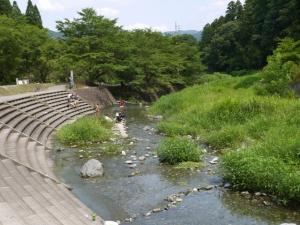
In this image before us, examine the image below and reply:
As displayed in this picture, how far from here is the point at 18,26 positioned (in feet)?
141

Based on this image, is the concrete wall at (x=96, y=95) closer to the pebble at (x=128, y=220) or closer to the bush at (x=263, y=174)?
the bush at (x=263, y=174)

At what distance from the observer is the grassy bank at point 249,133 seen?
11.8 meters

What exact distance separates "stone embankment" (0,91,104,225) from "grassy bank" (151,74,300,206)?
4864 millimetres

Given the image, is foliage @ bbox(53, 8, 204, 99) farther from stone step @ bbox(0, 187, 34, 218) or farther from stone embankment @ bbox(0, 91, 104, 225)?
stone step @ bbox(0, 187, 34, 218)

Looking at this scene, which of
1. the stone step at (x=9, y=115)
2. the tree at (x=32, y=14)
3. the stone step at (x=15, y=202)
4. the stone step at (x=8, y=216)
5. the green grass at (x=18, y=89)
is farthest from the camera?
the tree at (x=32, y=14)

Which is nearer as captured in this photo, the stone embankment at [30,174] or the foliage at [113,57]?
the stone embankment at [30,174]

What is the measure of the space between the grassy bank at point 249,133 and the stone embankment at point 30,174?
4.86m

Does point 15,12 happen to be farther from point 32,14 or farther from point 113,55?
point 113,55

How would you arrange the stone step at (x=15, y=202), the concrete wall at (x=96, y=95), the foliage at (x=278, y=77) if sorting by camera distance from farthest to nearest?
the concrete wall at (x=96, y=95)
the foliage at (x=278, y=77)
the stone step at (x=15, y=202)

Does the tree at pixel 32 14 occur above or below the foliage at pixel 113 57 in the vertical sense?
above

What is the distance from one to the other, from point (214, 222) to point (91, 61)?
3312cm

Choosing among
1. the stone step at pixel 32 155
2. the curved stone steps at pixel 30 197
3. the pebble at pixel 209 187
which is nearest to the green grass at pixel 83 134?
the stone step at pixel 32 155

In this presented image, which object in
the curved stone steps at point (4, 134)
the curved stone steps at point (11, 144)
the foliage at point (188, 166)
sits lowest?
the foliage at point (188, 166)

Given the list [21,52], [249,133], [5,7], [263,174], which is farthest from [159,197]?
[5,7]
